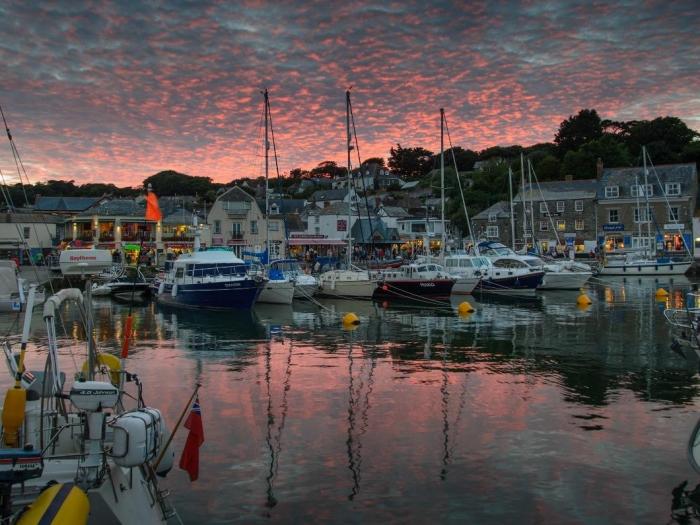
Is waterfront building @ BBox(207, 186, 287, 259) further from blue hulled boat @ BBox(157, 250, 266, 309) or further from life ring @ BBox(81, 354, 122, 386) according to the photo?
life ring @ BBox(81, 354, 122, 386)

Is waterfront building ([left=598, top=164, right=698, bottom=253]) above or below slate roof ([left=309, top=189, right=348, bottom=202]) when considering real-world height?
below

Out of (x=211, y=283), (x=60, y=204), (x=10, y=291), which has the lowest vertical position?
(x=211, y=283)

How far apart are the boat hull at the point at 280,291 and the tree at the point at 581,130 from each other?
9521 cm

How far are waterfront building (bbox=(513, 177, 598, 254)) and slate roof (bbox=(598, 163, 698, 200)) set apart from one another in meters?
1.87

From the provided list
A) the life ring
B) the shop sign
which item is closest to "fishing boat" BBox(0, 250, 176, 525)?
the life ring

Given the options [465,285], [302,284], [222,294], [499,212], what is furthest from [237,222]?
[222,294]

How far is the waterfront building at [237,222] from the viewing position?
83938 millimetres

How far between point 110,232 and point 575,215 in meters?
60.1

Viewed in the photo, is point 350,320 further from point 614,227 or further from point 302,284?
point 614,227

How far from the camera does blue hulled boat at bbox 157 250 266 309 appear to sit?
40812 mm

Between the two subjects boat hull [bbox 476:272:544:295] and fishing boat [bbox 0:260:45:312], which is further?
boat hull [bbox 476:272:544:295]

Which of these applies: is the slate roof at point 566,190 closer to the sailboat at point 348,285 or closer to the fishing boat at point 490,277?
the fishing boat at point 490,277

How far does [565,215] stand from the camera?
88250 mm

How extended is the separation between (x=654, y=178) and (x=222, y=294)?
208ft
